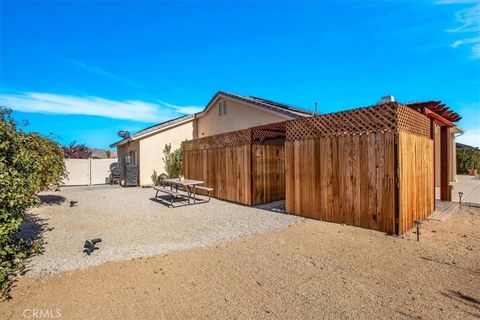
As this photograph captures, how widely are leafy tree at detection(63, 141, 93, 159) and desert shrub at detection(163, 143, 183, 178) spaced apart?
44.8ft

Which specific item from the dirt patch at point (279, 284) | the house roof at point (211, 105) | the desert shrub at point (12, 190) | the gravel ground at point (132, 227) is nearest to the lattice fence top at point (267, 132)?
the house roof at point (211, 105)

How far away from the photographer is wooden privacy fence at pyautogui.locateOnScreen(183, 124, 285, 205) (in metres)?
9.64

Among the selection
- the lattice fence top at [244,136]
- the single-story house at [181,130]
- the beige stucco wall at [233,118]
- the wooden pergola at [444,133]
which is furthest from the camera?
the single-story house at [181,130]

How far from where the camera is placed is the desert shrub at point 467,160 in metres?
23.5

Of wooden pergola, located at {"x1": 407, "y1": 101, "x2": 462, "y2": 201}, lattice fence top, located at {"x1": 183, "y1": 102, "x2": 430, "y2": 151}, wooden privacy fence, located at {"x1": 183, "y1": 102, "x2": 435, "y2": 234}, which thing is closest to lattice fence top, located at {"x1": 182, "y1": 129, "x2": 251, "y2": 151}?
wooden privacy fence, located at {"x1": 183, "y1": 102, "x2": 435, "y2": 234}

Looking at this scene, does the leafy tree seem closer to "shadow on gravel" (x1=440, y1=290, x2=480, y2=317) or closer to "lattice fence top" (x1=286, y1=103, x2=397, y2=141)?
"lattice fence top" (x1=286, y1=103, x2=397, y2=141)

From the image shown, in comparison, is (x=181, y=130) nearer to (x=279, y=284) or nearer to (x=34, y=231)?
(x=34, y=231)

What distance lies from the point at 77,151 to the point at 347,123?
1092 inches

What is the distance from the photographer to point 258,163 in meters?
9.77

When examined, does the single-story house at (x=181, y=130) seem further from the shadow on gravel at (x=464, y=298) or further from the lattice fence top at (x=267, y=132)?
the shadow on gravel at (x=464, y=298)

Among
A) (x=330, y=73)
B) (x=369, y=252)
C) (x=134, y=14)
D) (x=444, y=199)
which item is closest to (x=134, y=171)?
(x=134, y=14)

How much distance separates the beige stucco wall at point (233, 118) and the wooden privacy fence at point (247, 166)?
1670 mm

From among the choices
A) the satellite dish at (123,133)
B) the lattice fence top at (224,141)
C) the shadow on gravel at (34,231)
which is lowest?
the shadow on gravel at (34,231)

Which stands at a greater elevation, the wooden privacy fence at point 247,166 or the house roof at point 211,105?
the house roof at point 211,105
